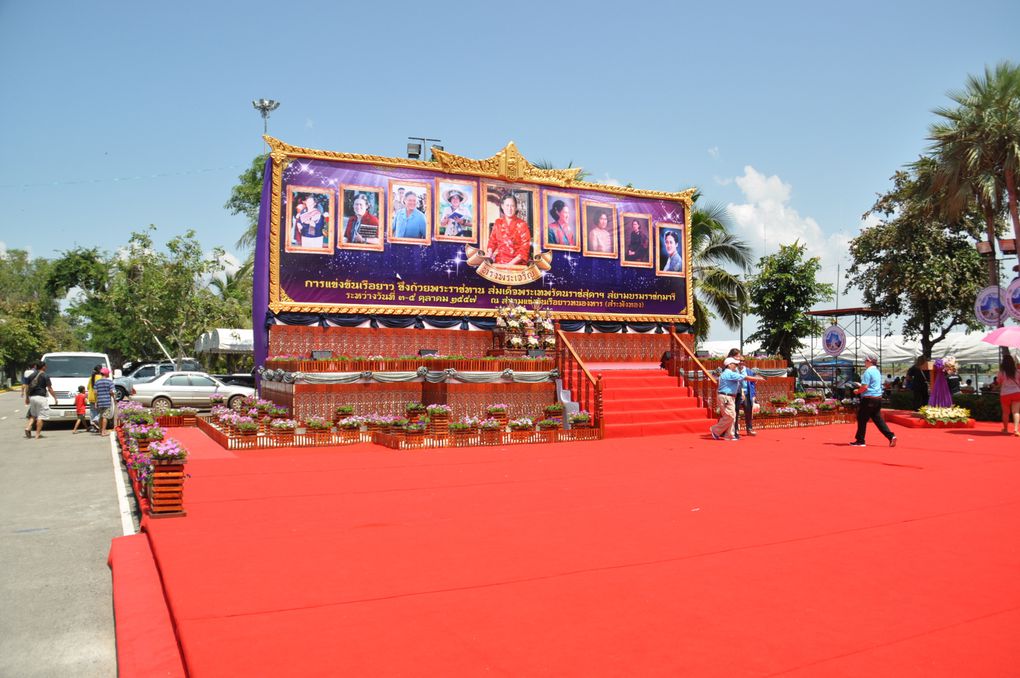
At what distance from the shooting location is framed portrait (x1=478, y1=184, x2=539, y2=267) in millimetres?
19719

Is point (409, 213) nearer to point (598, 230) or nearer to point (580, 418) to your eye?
point (598, 230)

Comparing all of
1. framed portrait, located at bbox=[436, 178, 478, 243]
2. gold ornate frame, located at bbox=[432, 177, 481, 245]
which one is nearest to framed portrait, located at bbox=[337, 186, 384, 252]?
gold ornate frame, located at bbox=[432, 177, 481, 245]

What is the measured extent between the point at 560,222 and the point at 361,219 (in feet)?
18.4

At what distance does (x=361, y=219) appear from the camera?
1836cm

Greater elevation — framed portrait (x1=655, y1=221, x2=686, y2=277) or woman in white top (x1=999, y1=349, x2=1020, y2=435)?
framed portrait (x1=655, y1=221, x2=686, y2=277)

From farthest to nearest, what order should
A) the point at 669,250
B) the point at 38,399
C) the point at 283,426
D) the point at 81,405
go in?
the point at 669,250 → the point at 81,405 → the point at 38,399 → the point at 283,426

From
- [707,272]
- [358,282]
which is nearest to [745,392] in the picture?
[358,282]

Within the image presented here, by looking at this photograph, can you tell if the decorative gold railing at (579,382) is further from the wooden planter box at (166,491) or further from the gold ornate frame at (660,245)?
the wooden planter box at (166,491)

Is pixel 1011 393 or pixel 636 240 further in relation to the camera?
pixel 636 240

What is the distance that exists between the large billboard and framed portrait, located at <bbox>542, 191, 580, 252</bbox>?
0.03 metres

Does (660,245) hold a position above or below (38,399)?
above

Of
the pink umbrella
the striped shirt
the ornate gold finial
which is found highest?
the ornate gold finial

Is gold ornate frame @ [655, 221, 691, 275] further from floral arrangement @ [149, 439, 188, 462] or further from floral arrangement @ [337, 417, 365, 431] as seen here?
floral arrangement @ [149, 439, 188, 462]

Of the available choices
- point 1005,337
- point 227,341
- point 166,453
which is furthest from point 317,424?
point 227,341
